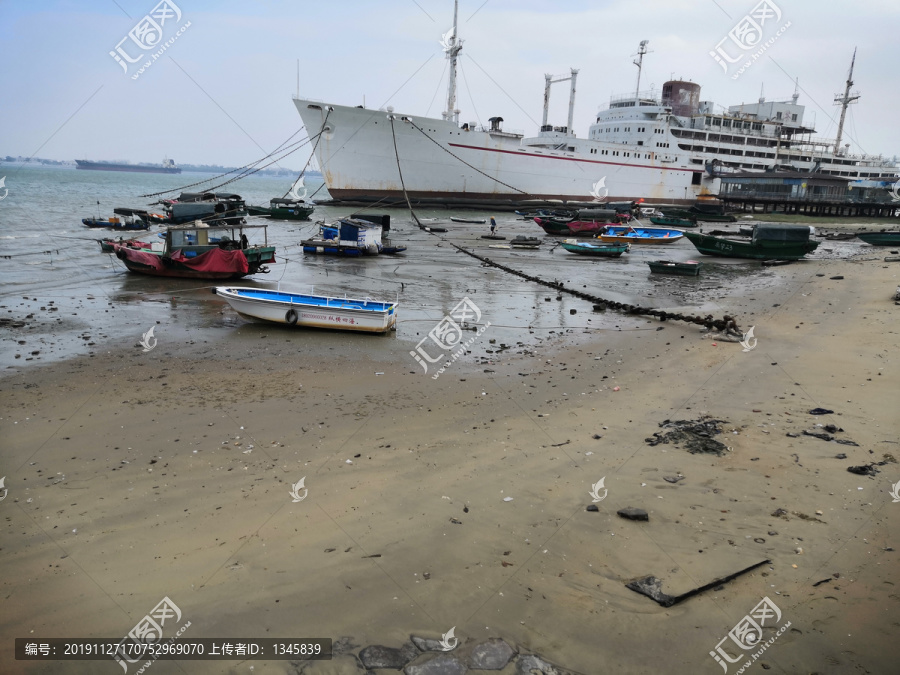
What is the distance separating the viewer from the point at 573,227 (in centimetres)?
3544

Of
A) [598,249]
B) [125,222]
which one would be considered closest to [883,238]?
[598,249]

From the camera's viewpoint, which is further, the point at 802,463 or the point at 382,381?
the point at 382,381

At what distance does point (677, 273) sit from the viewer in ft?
73.2

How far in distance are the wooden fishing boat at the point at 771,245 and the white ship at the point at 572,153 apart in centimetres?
2293

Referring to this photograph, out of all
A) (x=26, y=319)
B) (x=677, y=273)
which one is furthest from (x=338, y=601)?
(x=677, y=273)

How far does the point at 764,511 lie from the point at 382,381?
20.0 feet

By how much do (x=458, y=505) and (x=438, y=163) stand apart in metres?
48.5

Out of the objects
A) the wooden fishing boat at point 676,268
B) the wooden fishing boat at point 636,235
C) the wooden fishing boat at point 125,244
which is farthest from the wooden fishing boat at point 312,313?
the wooden fishing boat at point 636,235

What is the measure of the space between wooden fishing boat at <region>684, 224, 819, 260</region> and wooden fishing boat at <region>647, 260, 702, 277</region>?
612 cm

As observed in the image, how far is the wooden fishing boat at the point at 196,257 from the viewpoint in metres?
18.4

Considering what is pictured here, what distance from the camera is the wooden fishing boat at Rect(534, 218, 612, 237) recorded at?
35.2 metres

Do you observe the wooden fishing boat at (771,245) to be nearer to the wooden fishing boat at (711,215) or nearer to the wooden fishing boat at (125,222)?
the wooden fishing boat at (711,215)

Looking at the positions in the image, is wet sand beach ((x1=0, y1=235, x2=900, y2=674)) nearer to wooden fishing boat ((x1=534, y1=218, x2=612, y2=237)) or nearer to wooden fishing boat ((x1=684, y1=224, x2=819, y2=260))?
wooden fishing boat ((x1=684, y1=224, x2=819, y2=260))

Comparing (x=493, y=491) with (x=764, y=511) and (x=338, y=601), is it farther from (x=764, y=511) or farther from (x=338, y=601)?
(x=764, y=511)
